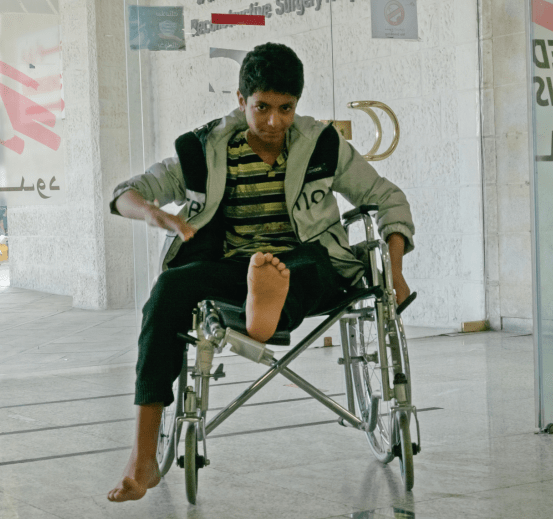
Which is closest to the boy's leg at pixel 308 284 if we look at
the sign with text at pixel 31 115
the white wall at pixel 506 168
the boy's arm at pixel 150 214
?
the boy's arm at pixel 150 214

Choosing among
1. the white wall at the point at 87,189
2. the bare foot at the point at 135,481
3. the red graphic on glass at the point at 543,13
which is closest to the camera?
the bare foot at the point at 135,481

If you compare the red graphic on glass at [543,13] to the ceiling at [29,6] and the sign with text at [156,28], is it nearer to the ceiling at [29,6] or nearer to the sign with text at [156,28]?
the sign with text at [156,28]

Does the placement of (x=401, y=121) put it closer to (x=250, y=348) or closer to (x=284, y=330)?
(x=284, y=330)

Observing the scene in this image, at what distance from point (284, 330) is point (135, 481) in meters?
0.44

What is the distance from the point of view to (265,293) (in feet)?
5.95

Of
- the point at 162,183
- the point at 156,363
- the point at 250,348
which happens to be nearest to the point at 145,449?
the point at 156,363

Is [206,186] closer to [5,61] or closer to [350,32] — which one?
[5,61]

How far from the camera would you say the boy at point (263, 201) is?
1.97 meters

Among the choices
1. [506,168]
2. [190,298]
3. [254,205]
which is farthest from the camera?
[506,168]

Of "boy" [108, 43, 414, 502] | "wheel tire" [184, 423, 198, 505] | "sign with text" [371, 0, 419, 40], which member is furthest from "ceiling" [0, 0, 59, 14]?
"wheel tire" [184, 423, 198, 505]

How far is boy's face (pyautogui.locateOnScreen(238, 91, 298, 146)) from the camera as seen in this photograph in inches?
83.0

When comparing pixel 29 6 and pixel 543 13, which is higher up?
pixel 29 6

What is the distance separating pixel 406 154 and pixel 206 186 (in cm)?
284

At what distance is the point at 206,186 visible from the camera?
2.14m
